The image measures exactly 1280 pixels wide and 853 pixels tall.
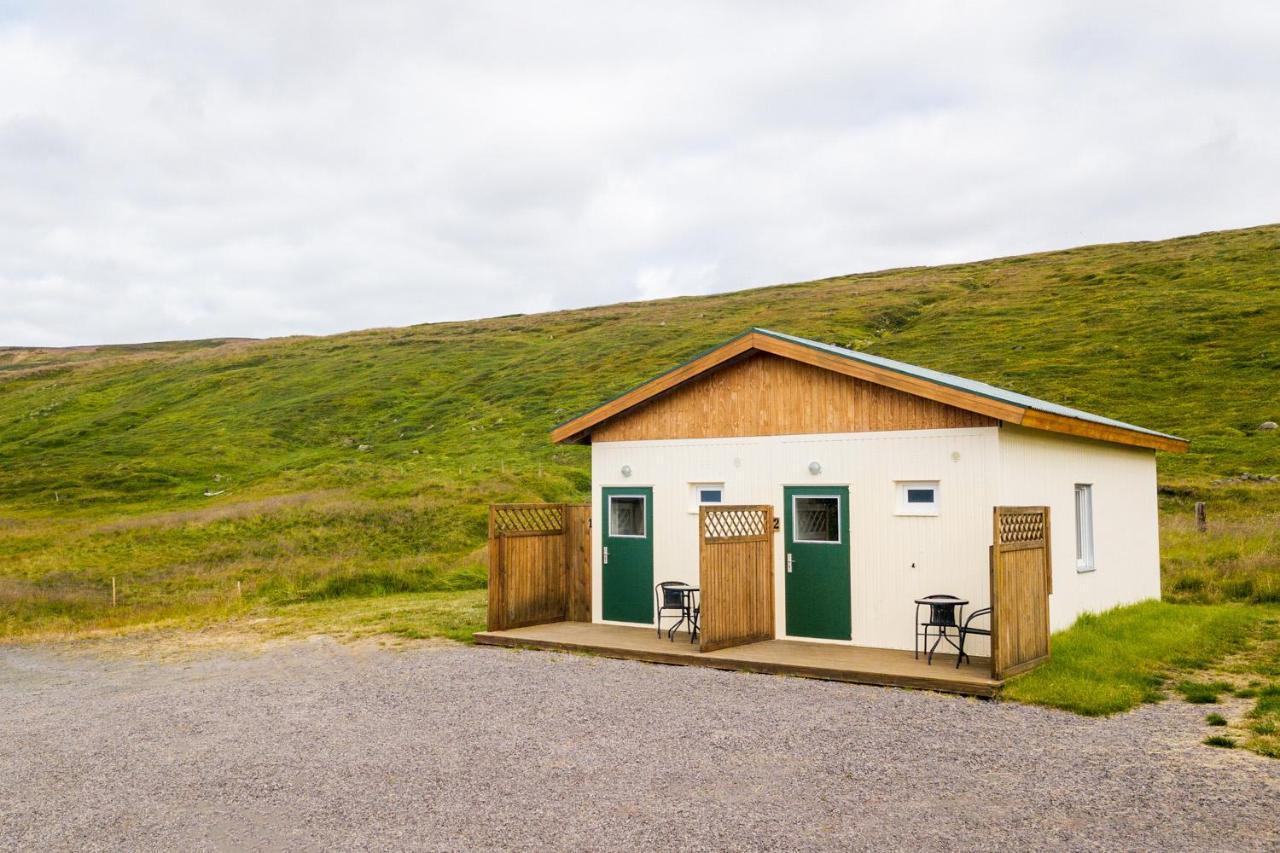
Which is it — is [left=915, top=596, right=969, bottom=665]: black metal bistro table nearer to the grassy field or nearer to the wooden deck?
the wooden deck

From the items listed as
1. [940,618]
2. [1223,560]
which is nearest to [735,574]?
[940,618]

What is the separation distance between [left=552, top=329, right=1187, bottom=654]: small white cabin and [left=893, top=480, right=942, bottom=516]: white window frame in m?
0.02

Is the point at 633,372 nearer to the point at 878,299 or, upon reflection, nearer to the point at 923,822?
the point at 878,299

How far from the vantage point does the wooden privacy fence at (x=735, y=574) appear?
11.3 m

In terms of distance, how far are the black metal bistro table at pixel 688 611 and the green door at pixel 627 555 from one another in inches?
28.4

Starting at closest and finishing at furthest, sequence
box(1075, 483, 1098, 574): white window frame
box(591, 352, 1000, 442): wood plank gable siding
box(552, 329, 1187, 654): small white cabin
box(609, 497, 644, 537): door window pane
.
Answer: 1. box(552, 329, 1187, 654): small white cabin
2. box(591, 352, 1000, 442): wood plank gable siding
3. box(1075, 483, 1098, 574): white window frame
4. box(609, 497, 644, 537): door window pane

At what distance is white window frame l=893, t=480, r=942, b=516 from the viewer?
11156 mm

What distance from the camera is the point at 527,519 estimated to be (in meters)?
13.9

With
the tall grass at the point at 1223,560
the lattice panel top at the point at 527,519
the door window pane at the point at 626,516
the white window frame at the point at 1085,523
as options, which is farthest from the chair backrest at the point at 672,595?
the tall grass at the point at 1223,560

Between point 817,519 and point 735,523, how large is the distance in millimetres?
1161

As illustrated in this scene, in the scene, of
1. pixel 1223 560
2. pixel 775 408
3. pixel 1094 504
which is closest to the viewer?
pixel 775 408

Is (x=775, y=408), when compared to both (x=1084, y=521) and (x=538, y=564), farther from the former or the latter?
(x=1084, y=521)

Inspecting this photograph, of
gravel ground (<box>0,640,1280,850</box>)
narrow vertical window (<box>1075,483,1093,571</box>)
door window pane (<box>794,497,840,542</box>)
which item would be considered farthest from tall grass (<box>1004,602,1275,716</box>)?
door window pane (<box>794,497,840,542</box>)

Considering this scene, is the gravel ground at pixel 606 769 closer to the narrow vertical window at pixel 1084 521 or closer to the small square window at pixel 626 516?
the small square window at pixel 626 516
